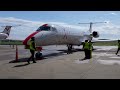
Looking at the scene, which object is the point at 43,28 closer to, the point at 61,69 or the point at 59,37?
the point at 59,37

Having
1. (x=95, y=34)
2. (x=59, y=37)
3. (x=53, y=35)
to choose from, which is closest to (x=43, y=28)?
(x=53, y=35)

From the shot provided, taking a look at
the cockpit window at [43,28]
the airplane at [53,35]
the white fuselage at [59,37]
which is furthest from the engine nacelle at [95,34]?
the cockpit window at [43,28]

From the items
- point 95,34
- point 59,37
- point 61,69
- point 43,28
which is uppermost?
point 43,28

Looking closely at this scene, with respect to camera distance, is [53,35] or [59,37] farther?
[59,37]

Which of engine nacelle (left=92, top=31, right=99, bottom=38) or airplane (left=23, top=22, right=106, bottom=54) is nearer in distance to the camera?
airplane (left=23, top=22, right=106, bottom=54)

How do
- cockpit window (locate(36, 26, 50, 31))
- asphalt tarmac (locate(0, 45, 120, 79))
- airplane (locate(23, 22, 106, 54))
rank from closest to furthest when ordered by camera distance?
asphalt tarmac (locate(0, 45, 120, 79)) → airplane (locate(23, 22, 106, 54)) → cockpit window (locate(36, 26, 50, 31))

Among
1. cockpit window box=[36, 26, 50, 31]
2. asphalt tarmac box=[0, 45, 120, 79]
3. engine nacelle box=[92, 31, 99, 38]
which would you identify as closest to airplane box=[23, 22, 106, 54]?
cockpit window box=[36, 26, 50, 31]

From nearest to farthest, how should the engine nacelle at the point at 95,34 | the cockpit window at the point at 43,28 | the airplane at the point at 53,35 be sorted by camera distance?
the airplane at the point at 53,35 → the cockpit window at the point at 43,28 → the engine nacelle at the point at 95,34

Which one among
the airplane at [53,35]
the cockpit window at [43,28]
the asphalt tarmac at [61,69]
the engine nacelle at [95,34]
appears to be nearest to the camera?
the asphalt tarmac at [61,69]

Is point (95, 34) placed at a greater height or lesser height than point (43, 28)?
lesser

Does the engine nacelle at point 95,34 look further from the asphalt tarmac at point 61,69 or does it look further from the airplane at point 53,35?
the asphalt tarmac at point 61,69

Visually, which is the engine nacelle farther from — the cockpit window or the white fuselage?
the cockpit window
